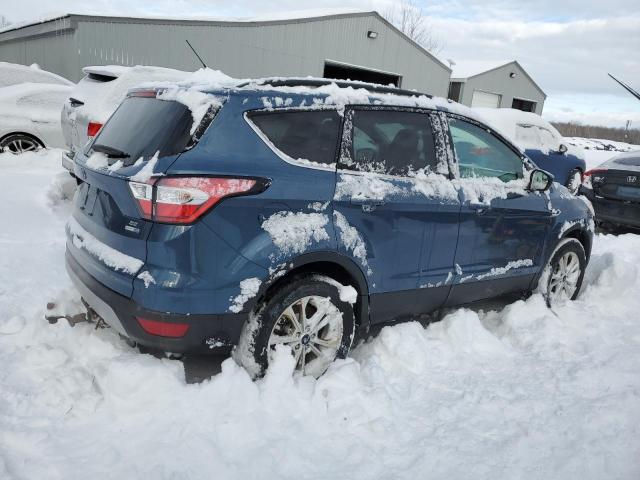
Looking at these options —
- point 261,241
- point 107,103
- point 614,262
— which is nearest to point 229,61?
point 107,103

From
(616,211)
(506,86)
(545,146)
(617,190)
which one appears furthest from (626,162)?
(506,86)

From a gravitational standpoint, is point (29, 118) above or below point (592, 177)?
below

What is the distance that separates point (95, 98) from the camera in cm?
673

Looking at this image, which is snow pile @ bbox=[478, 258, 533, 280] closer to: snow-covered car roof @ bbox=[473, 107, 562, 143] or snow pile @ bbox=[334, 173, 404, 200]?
snow pile @ bbox=[334, 173, 404, 200]

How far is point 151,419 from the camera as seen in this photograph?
2.63 meters

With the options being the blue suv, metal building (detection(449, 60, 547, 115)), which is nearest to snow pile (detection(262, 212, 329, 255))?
the blue suv

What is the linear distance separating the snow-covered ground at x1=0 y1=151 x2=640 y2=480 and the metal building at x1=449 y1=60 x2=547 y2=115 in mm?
24899

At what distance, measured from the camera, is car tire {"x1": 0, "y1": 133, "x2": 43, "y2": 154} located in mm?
8297

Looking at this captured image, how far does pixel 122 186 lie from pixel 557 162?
10283 millimetres

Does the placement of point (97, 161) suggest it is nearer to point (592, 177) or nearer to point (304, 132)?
point (304, 132)

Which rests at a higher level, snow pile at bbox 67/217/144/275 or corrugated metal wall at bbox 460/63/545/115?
corrugated metal wall at bbox 460/63/545/115

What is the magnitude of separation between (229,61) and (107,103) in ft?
31.6

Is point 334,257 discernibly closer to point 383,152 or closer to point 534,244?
point 383,152

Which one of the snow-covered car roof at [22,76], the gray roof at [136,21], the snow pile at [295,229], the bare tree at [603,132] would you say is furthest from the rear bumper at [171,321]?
the bare tree at [603,132]
